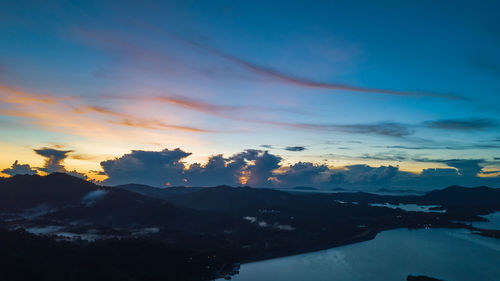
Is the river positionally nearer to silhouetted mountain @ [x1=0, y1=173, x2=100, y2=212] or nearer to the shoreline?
the shoreline

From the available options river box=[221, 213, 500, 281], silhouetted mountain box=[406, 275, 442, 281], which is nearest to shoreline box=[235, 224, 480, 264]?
river box=[221, 213, 500, 281]

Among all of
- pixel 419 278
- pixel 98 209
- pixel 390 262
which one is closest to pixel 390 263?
pixel 390 262

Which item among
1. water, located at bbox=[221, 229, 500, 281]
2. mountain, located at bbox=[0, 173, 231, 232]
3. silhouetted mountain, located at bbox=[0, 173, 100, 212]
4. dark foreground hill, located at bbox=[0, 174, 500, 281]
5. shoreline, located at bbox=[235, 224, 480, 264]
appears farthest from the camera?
silhouetted mountain, located at bbox=[0, 173, 100, 212]

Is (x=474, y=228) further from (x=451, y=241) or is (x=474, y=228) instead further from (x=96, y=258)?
(x=96, y=258)

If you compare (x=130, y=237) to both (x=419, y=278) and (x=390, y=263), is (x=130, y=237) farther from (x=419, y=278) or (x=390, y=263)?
(x=390, y=263)

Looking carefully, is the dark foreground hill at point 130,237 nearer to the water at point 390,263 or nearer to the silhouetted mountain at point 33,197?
the silhouetted mountain at point 33,197

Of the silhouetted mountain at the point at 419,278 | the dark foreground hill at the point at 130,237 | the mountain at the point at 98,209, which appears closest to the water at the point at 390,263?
the silhouetted mountain at the point at 419,278

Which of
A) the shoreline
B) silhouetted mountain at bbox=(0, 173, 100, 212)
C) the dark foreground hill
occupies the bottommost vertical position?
the shoreline

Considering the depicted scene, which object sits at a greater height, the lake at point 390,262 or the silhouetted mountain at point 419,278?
the silhouetted mountain at point 419,278
